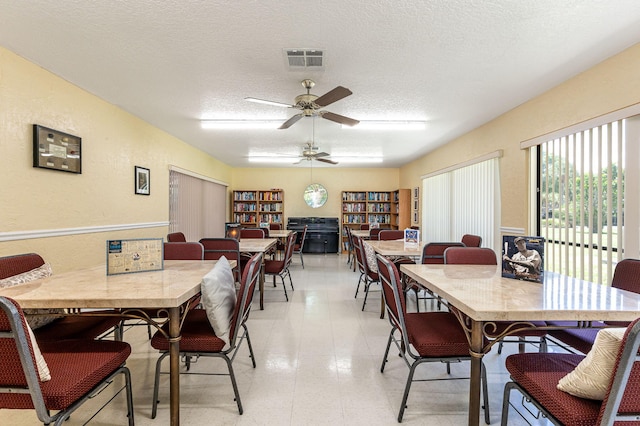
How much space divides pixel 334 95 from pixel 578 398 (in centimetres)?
243

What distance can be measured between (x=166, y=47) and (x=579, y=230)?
159 inches

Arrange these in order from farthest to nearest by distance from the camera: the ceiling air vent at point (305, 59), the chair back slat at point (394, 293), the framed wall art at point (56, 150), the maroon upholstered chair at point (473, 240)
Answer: the maroon upholstered chair at point (473, 240)
the framed wall art at point (56, 150)
the ceiling air vent at point (305, 59)
the chair back slat at point (394, 293)

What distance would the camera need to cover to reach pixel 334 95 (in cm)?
270

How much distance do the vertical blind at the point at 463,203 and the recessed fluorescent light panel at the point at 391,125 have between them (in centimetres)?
111

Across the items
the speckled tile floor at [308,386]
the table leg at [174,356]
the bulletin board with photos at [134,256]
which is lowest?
the speckled tile floor at [308,386]

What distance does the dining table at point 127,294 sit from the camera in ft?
4.61

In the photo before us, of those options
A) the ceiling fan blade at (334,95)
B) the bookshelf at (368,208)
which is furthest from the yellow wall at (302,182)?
the ceiling fan blade at (334,95)

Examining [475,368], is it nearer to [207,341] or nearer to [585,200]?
[207,341]

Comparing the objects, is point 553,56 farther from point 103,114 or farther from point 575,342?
point 103,114

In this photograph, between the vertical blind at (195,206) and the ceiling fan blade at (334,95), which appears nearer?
the ceiling fan blade at (334,95)

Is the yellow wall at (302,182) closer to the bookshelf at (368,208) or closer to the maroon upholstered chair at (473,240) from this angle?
the bookshelf at (368,208)

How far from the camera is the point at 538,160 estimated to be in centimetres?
370

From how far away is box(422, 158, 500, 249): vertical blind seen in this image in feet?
14.8

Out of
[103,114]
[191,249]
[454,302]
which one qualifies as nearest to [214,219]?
[103,114]
